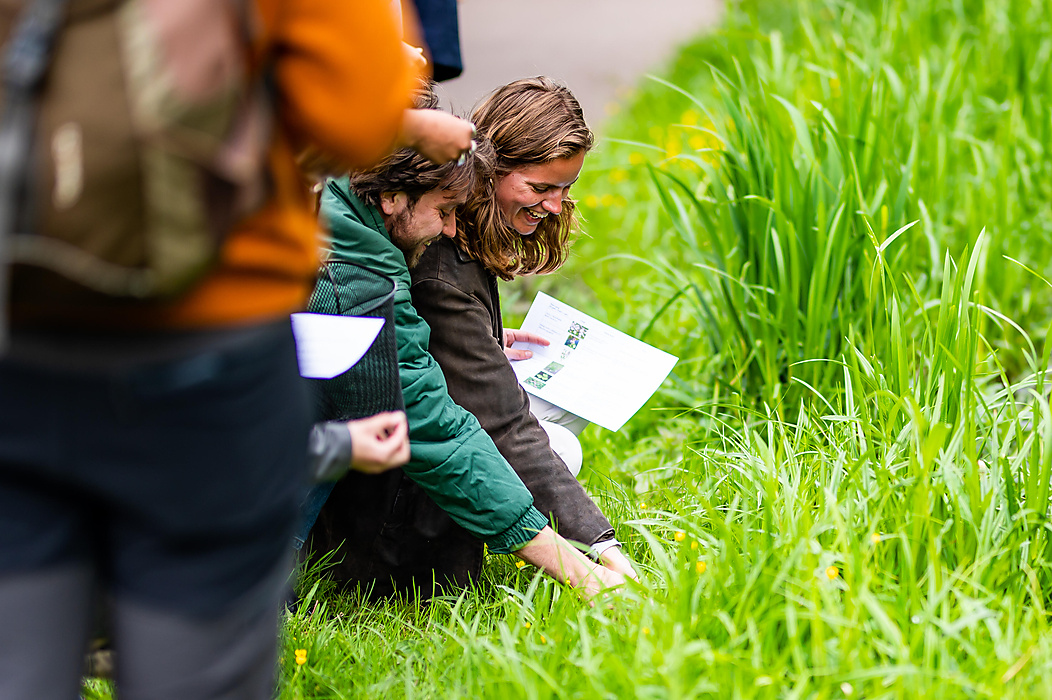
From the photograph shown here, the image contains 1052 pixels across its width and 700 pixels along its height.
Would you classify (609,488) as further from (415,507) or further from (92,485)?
(92,485)

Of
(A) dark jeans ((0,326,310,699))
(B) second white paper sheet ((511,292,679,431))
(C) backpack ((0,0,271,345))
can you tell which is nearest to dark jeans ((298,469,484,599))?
(B) second white paper sheet ((511,292,679,431))

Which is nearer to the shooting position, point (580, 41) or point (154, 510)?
point (154, 510)

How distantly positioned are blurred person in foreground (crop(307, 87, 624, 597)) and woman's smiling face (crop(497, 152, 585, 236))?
225 mm

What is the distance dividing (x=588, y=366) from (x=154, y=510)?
139 centimetres

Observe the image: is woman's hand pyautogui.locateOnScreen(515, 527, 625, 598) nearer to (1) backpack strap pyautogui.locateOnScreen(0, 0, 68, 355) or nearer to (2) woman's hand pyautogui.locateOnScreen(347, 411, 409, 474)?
(2) woman's hand pyautogui.locateOnScreen(347, 411, 409, 474)

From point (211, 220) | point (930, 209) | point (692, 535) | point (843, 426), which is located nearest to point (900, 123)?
point (930, 209)

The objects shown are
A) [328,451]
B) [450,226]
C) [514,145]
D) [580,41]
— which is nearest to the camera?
[328,451]

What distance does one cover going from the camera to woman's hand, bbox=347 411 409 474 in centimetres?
125

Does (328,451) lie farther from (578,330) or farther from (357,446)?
(578,330)

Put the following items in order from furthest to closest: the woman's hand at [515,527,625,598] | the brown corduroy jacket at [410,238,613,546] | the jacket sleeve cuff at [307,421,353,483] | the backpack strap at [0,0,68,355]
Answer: the brown corduroy jacket at [410,238,613,546] < the woman's hand at [515,527,625,598] < the jacket sleeve cuff at [307,421,353,483] < the backpack strap at [0,0,68,355]

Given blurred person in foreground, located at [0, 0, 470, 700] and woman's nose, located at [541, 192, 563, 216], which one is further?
woman's nose, located at [541, 192, 563, 216]

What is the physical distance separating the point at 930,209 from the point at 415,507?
1795mm

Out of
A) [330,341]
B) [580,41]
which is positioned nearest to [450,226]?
[330,341]

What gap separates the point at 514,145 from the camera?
6.68 ft
